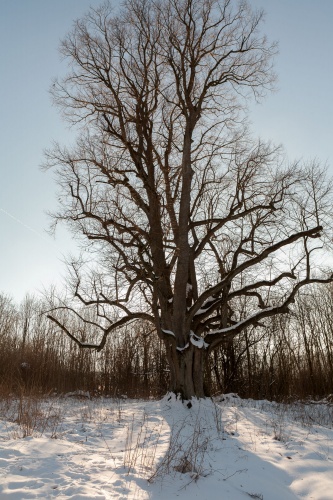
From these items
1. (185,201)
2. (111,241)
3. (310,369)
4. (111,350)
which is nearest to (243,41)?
(185,201)

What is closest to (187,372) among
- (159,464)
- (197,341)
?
(197,341)

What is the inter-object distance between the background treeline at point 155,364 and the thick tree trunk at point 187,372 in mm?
7966

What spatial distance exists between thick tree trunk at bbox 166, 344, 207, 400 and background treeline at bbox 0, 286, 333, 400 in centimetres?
797

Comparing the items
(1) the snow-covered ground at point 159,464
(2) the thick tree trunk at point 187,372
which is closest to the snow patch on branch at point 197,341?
(2) the thick tree trunk at point 187,372

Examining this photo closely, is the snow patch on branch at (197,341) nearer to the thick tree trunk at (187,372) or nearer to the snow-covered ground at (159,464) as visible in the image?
the thick tree trunk at (187,372)

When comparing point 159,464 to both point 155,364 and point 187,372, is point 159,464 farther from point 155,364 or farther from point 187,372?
point 155,364

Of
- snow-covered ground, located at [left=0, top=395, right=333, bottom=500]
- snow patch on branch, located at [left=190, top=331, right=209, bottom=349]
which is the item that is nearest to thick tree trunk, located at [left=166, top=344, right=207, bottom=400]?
snow patch on branch, located at [left=190, top=331, right=209, bottom=349]

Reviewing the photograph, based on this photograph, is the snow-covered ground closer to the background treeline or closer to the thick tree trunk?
the thick tree trunk

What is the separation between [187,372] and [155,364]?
11503 mm

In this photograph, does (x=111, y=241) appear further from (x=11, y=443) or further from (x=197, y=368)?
(x=11, y=443)

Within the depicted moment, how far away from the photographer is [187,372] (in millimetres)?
11633

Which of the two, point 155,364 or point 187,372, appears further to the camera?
point 155,364

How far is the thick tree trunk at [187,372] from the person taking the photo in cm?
1148

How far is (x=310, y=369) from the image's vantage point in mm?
24344
